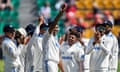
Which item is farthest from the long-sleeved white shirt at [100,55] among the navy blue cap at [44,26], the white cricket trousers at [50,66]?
the white cricket trousers at [50,66]

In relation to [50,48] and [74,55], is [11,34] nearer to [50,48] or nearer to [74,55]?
[50,48]

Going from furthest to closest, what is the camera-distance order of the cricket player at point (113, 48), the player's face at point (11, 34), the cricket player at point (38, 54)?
1. the cricket player at point (113, 48)
2. the cricket player at point (38, 54)
3. the player's face at point (11, 34)

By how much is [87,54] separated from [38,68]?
3.80ft

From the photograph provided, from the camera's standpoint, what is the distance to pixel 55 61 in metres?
11.1

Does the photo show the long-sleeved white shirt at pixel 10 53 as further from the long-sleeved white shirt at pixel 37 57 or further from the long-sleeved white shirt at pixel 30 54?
the long-sleeved white shirt at pixel 37 57

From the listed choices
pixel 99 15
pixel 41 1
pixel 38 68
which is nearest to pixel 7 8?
pixel 41 1

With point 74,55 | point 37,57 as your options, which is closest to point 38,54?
point 37,57

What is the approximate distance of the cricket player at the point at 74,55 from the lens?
11781 mm

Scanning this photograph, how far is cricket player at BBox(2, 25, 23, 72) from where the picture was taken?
11.8 m

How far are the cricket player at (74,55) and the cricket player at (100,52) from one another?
1.07 ft

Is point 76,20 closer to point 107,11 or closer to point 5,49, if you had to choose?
point 107,11

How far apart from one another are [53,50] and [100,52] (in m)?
1.59

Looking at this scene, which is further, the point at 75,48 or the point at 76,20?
the point at 76,20

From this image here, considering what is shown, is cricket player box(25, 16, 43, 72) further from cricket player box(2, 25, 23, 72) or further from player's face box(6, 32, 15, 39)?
player's face box(6, 32, 15, 39)
